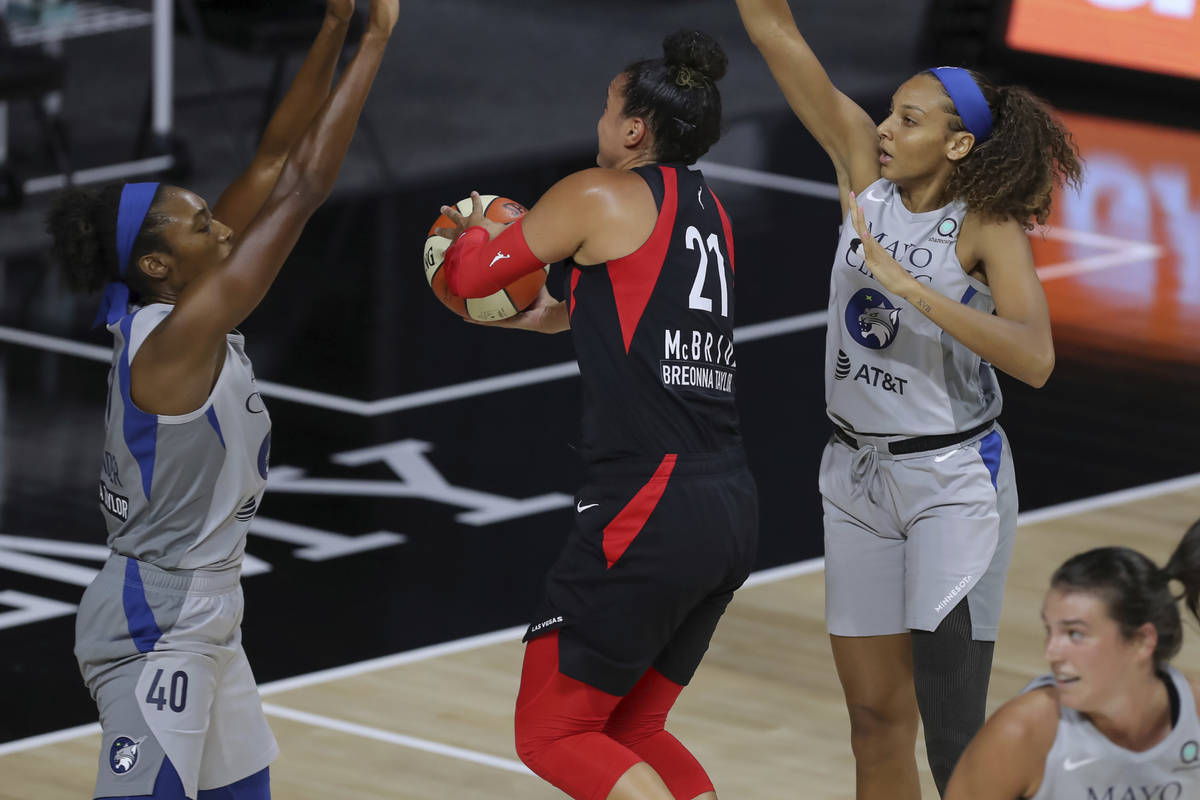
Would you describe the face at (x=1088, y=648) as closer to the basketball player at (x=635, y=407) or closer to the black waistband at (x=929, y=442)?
the basketball player at (x=635, y=407)

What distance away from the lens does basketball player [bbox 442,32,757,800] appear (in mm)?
4219

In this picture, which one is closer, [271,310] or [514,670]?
[514,670]

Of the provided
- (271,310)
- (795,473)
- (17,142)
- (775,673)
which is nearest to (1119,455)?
(795,473)

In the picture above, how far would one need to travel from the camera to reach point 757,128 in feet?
42.0

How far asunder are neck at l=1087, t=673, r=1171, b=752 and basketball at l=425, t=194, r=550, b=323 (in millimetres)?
1607

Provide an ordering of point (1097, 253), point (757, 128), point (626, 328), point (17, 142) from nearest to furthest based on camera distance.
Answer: point (626, 328), point (1097, 253), point (17, 142), point (757, 128)

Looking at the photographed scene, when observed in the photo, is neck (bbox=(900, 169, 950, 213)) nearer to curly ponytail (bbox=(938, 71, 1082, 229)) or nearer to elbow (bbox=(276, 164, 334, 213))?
curly ponytail (bbox=(938, 71, 1082, 229))

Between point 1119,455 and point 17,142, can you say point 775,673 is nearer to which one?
point 1119,455

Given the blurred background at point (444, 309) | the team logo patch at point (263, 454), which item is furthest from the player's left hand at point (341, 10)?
the blurred background at point (444, 309)

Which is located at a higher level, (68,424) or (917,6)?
(917,6)

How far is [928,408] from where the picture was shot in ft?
15.2

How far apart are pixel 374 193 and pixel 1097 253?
11.7ft

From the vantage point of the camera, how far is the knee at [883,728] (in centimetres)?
472

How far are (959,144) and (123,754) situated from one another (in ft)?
6.61
